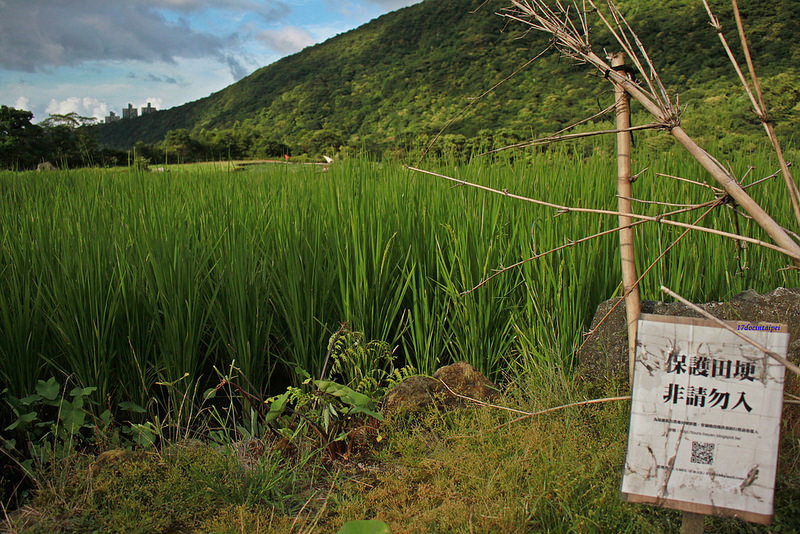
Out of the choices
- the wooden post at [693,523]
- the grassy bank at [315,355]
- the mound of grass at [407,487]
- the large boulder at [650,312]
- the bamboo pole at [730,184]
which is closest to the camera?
the bamboo pole at [730,184]

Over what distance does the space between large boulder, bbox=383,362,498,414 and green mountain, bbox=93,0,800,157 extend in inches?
387

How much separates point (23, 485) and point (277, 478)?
104cm

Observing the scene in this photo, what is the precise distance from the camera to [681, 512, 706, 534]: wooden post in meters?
1.20

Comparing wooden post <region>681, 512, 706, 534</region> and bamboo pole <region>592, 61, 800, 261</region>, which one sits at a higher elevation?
bamboo pole <region>592, 61, 800, 261</region>

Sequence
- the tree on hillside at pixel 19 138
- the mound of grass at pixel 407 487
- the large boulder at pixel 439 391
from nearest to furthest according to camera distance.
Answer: the mound of grass at pixel 407 487 < the large boulder at pixel 439 391 < the tree on hillside at pixel 19 138

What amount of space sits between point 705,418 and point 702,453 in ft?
0.26

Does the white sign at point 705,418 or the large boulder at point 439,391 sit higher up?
the white sign at point 705,418

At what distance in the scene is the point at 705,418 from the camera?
46.7 inches

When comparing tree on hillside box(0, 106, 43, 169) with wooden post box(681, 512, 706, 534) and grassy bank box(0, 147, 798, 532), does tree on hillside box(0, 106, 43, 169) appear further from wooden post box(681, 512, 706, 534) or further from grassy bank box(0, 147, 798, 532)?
wooden post box(681, 512, 706, 534)

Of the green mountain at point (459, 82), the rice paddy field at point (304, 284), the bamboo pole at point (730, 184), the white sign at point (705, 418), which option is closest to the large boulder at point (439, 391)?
the rice paddy field at point (304, 284)

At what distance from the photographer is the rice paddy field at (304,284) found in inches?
84.8

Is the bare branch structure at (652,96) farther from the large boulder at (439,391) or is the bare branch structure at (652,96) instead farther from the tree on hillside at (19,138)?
the tree on hillside at (19,138)

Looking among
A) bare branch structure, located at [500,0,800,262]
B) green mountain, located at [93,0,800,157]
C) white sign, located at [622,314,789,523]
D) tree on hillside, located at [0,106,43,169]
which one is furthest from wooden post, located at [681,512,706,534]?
tree on hillside, located at [0,106,43,169]

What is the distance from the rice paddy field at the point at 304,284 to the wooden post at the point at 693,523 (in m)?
0.89
